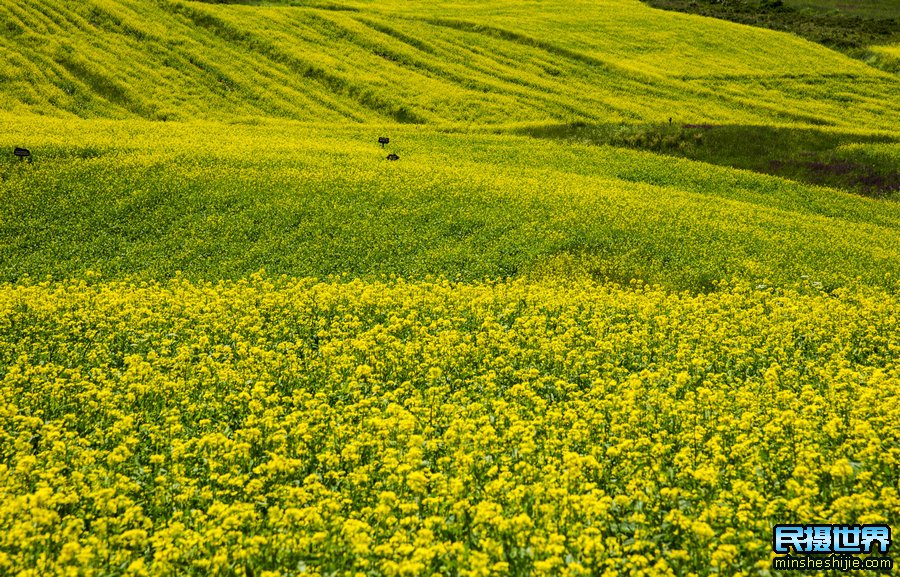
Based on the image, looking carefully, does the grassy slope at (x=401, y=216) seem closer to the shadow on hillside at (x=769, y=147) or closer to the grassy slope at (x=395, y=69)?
the shadow on hillside at (x=769, y=147)

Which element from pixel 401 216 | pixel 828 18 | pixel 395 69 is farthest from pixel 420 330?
pixel 828 18

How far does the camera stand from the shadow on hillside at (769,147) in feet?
125

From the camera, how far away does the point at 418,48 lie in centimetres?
6412

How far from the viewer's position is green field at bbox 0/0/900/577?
904 cm

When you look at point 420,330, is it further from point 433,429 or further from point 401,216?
point 401,216

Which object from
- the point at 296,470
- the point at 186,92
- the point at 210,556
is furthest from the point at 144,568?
the point at 186,92

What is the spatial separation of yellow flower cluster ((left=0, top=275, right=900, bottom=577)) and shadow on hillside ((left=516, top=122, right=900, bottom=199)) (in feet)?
73.4

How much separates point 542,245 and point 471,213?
4.23m

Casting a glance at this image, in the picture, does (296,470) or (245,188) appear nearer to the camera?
(296,470)

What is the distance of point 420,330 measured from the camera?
16609mm

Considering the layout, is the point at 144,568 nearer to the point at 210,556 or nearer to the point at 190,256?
the point at 210,556

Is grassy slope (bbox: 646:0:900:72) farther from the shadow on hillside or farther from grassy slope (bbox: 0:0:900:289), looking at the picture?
the shadow on hillside

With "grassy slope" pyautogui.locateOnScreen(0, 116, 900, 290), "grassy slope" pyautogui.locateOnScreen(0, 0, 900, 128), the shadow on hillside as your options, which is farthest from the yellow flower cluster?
"grassy slope" pyautogui.locateOnScreen(0, 0, 900, 128)

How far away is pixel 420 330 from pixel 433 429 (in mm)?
5155
